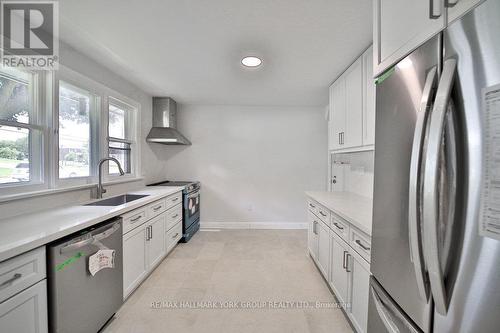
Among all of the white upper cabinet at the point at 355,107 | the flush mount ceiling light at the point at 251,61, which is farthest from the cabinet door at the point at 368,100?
the flush mount ceiling light at the point at 251,61

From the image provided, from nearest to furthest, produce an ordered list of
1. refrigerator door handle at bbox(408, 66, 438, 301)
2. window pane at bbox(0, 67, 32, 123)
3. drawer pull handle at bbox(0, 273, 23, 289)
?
refrigerator door handle at bbox(408, 66, 438, 301)
drawer pull handle at bbox(0, 273, 23, 289)
window pane at bbox(0, 67, 32, 123)

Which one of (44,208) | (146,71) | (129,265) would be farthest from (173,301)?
(146,71)

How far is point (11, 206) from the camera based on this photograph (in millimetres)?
1458

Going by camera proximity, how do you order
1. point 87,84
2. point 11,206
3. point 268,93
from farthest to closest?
point 268,93 → point 87,84 → point 11,206

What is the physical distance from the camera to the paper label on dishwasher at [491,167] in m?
0.49

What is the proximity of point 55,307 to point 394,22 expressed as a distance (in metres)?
2.37

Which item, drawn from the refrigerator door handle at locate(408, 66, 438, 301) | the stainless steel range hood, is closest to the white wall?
the stainless steel range hood

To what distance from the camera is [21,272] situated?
999 millimetres

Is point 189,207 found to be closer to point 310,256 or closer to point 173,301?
point 173,301

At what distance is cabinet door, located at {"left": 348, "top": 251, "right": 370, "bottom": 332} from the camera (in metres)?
1.32

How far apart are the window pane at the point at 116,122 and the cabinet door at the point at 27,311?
2036 mm

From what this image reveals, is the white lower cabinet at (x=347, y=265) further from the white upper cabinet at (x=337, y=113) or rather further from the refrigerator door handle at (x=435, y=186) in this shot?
the white upper cabinet at (x=337, y=113)

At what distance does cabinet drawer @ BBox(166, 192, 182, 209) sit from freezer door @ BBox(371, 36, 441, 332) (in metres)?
2.49

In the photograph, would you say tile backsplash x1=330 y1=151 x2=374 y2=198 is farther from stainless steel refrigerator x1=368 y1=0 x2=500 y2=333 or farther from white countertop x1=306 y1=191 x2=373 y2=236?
stainless steel refrigerator x1=368 y1=0 x2=500 y2=333
